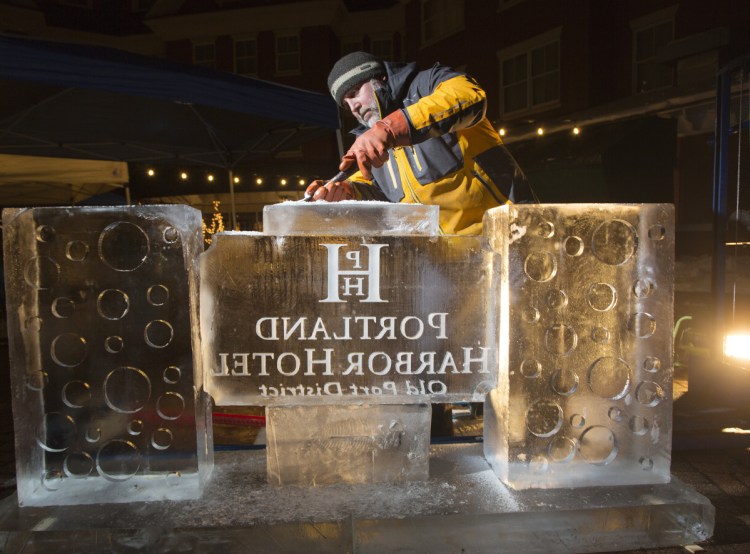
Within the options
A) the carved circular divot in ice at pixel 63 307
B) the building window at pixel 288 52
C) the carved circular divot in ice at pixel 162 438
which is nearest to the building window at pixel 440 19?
the building window at pixel 288 52

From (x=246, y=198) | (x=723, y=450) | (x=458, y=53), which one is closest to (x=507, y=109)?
(x=458, y=53)

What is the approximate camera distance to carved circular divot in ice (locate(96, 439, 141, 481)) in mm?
1308

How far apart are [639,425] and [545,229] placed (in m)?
0.65

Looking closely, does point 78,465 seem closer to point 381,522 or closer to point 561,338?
point 381,522

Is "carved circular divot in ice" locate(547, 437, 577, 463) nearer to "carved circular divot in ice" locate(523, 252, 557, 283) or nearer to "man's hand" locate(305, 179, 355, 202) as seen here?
"carved circular divot in ice" locate(523, 252, 557, 283)

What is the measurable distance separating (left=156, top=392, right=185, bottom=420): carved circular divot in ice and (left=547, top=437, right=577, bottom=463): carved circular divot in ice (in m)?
1.07

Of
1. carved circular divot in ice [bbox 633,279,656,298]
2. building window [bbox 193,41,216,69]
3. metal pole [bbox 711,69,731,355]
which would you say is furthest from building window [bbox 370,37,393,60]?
carved circular divot in ice [bbox 633,279,656,298]

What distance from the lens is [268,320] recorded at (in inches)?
51.6

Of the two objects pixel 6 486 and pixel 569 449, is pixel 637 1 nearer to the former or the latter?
pixel 569 449

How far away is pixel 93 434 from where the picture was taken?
4.27 feet

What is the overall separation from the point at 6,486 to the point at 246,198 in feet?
49.4

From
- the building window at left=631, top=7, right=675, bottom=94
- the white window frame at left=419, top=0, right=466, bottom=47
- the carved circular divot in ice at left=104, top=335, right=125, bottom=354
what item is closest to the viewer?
the carved circular divot in ice at left=104, top=335, right=125, bottom=354

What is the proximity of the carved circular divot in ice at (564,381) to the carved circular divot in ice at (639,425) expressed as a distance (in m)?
0.20

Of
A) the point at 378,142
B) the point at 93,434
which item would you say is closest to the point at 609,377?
the point at 378,142
